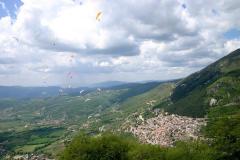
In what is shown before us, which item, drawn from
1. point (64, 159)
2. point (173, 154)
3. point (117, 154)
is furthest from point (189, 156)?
point (64, 159)

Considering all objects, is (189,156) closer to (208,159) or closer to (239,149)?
(208,159)

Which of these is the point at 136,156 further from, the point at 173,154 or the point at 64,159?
the point at 64,159

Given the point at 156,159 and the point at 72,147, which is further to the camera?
the point at 72,147

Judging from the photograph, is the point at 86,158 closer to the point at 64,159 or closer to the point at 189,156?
the point at 64,159

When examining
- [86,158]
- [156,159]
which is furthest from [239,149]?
[86,158]

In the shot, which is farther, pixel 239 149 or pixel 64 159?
pixel 64 159

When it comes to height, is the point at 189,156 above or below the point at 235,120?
below

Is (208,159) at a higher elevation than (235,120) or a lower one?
lower

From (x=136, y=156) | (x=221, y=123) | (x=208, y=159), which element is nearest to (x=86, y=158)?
(x=136, y=156)
